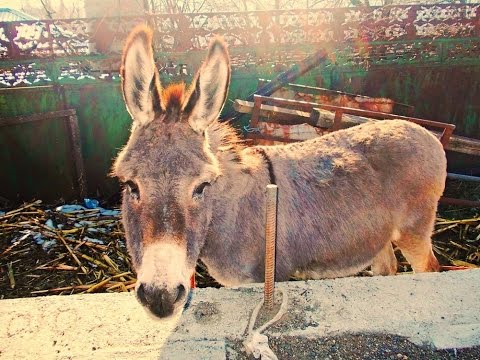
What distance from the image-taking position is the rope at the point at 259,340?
1.62m

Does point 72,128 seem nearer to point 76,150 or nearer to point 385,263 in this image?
point 76,150

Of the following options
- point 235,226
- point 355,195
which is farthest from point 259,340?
point 355,195

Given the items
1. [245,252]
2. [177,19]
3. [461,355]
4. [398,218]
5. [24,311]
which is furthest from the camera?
[177,19]

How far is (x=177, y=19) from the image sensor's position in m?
6.34

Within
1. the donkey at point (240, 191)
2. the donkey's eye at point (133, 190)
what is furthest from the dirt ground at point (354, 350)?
the donkey's eye at point (133, 190)

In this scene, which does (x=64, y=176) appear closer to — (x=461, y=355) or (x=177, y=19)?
(x=177, y=19)

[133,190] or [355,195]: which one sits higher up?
[133,190]

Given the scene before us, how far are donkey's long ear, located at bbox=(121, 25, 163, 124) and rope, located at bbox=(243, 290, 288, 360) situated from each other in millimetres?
1266

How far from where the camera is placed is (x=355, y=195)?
3.13 m

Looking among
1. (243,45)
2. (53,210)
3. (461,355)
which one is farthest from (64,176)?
(461,355)

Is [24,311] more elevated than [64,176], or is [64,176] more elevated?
[24,311]

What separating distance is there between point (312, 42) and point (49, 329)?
5.93 m

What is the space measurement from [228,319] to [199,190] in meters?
0.69

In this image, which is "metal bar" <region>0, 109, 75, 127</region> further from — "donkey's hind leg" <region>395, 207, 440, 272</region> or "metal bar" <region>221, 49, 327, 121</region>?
"donkey's hind leg" <region>395, 207, 440, 272</region>
